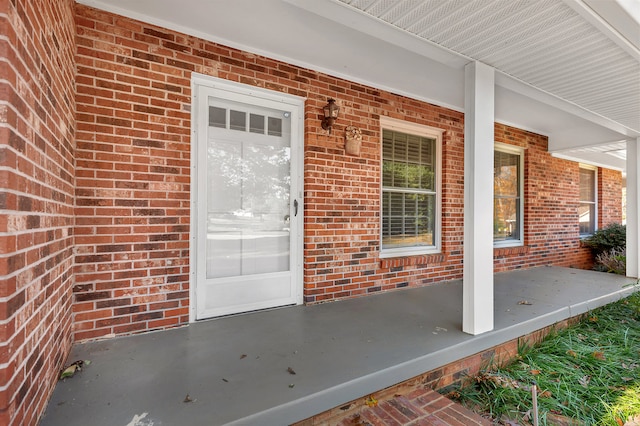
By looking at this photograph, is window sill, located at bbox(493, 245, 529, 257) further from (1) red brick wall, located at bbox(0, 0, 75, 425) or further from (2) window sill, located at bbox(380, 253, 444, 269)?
(1) red brick wall, located at bbox(0, 0, 75, 425)

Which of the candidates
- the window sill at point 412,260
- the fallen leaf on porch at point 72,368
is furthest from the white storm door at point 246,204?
the window sill at point 412,260

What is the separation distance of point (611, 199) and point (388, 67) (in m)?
8.42

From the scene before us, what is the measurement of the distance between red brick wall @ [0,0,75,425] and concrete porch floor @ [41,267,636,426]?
0.27 metres

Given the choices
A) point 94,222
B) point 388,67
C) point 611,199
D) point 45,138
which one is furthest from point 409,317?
point 611,199

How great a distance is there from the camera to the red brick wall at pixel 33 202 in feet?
3.65

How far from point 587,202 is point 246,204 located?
8574 millimetres

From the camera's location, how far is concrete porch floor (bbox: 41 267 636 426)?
1610 mm

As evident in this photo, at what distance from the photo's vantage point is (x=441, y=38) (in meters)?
2.37

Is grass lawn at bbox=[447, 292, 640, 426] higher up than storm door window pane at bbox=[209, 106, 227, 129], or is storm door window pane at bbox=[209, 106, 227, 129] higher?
storm door window pane at bbox=[209, 106, 227, 129]

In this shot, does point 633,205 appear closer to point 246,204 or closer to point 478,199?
point 478,199

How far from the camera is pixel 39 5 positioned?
4.86 feet

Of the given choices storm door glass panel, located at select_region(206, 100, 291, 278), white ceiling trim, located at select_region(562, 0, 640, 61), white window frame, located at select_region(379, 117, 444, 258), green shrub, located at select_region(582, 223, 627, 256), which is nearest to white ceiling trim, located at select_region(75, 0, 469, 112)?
storm door glass panel, located at select_region(206, 100, 291, 278)

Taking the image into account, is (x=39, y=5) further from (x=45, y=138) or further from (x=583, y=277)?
(x=583, y=277)

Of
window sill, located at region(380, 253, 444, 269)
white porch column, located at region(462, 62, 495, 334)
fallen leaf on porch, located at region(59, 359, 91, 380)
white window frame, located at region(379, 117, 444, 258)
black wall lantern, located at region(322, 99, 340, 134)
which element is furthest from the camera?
white window frame, located at region(379, 117, 444, 258)
